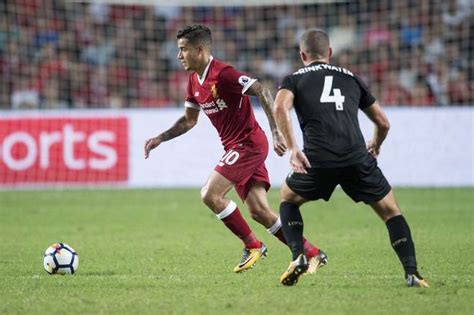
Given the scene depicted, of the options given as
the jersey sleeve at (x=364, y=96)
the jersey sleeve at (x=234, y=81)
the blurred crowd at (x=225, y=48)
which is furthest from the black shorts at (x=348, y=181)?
the blurred crowd at (x=225, y=48)

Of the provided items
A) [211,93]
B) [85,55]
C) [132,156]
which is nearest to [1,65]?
[85,55]

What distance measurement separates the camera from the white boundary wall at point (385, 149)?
21.0m

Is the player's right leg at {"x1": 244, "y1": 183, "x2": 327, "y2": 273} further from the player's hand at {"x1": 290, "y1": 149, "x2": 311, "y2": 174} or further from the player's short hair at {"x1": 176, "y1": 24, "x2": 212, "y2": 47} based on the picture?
the player's hand at {"x1": 290, "y1": 149, "x2": 311, "y2": 174}

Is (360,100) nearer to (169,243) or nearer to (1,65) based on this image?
(169,243)

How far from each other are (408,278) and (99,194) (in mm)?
12817

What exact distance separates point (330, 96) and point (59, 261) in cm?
322

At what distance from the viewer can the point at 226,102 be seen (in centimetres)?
996

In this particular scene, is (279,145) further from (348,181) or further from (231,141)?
(231,141)

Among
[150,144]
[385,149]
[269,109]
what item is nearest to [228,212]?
[150,144]

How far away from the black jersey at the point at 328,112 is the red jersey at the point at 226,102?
1.62 meters

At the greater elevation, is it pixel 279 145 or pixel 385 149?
pixel 279 145

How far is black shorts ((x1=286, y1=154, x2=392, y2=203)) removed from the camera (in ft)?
26.7

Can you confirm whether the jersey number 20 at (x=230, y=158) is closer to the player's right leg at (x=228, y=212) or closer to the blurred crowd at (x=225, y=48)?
the player's right leg at (x=228, y=212)

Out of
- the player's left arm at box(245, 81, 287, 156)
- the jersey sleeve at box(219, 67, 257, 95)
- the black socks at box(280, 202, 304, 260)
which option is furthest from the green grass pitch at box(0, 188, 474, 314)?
the jersey sleeve at box(219, 67, 257, 95)
